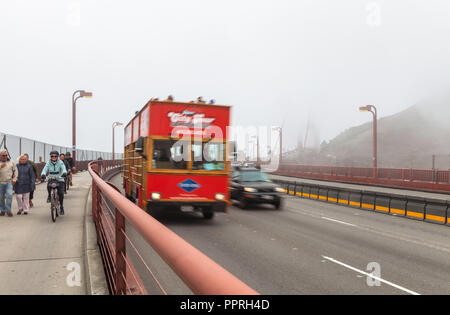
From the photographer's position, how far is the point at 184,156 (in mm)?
12508

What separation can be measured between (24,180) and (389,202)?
13305mm

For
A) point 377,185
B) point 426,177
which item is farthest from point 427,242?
point 377,185

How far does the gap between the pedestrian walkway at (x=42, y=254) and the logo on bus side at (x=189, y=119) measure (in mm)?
3864

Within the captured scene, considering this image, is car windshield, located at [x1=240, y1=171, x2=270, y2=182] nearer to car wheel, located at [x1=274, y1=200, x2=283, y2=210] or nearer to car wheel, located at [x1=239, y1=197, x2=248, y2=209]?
car wheel, located at [x1=239, y1=197, x2=248, y2=209]

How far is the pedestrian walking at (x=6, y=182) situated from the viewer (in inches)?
462

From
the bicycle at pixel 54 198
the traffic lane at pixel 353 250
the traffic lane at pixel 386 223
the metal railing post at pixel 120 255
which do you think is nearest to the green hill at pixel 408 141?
the traffic lane at pixel 386 223

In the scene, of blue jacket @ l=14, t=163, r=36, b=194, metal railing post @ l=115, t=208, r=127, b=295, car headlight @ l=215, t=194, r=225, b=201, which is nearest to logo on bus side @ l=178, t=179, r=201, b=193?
→ car headlight @ l=215, t=194, r=225, b=201

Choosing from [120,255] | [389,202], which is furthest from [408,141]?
[120,255]

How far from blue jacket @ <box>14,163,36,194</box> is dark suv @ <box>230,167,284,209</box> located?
8.09 metres

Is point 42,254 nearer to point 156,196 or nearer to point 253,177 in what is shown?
point 156,196

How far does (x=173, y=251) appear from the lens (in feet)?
5.58

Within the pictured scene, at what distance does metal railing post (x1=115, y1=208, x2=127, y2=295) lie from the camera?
12.0 ft
